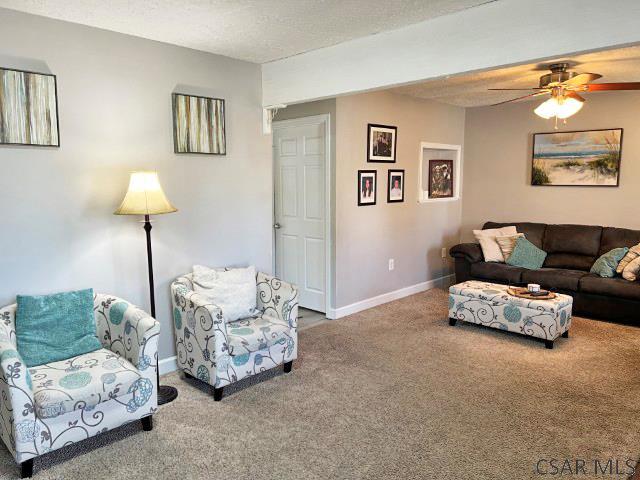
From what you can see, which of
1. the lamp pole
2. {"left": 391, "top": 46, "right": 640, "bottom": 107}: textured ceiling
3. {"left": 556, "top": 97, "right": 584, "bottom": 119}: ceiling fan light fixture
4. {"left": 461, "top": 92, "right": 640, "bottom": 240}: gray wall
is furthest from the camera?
{"left": 461, "top": 92, "right": 640, "bottom": 240}: gray wall

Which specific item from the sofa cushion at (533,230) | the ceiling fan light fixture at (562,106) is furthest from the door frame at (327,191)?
the sofa cushion at (533,230)

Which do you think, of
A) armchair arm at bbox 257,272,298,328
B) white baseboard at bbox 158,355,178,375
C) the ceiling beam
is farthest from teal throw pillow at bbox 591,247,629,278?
white baseboard at bbox 158,355,178,375

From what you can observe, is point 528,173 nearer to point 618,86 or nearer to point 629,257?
point 629,257

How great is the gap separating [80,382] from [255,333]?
111 cm

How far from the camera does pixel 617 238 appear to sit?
5.04 metres

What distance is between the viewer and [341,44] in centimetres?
339

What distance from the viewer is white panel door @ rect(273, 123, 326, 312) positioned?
4891 mm

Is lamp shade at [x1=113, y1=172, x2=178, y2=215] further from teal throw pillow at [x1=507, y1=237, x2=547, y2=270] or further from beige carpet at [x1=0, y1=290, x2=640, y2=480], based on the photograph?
teal throw pillow at [x1=507, y1=237, x2=547, y2=270]

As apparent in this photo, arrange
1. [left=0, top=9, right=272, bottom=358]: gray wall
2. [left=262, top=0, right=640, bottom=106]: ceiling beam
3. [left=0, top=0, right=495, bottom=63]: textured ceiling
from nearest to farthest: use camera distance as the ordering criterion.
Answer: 1. [left=262, top=0, right=640, bottom=106]: ceiling beam
2. [left=0, top=0, right=495, bottom=63]: textured ceiling
3. [left=0, top=9, right=272, bottom=358]: gray wall

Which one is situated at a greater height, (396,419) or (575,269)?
(575,269)

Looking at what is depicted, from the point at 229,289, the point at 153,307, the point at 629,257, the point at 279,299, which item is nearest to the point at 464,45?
the point at 279,299

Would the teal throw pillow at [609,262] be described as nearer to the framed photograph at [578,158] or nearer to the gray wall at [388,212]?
the framed photograph at [578,158]

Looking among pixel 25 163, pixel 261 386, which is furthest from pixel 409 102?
pixel 25 163

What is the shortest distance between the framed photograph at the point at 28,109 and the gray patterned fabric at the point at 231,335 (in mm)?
1267
